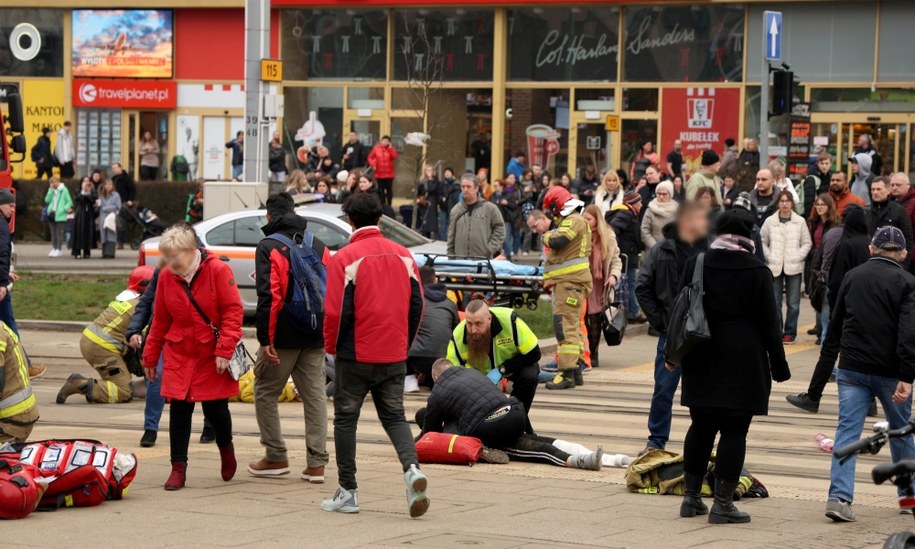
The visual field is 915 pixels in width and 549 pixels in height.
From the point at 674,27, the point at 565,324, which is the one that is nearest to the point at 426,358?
the point at 565,324

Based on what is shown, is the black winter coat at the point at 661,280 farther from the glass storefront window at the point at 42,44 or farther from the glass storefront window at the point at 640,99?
the glass storefront window at the point at 42,44

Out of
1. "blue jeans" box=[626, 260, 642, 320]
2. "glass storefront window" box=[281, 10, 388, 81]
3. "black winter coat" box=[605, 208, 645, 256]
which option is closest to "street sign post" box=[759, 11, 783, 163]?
"blue jeans" box=[626, 260, 642, 320]

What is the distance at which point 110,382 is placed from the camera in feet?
46.9

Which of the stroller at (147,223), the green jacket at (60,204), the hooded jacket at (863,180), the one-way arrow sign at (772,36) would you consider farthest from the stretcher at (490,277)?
the green jacket at (60,204)

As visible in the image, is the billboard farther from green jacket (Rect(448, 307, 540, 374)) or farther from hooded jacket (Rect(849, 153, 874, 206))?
green jacket (Rect(448, 307, 540, 374))

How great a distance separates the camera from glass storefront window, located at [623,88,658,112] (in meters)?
37.7

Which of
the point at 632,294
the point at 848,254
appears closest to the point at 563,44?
the point at 632,294

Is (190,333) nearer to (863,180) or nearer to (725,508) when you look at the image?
(725,508)

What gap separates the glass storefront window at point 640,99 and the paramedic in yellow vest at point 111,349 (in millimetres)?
25077

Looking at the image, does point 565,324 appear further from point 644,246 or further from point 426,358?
point 644,246

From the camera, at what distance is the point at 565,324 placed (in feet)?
48.9

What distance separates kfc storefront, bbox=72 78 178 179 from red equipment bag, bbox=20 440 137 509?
33.6 meters

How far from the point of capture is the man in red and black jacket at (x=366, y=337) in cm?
870

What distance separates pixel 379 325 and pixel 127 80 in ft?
114
